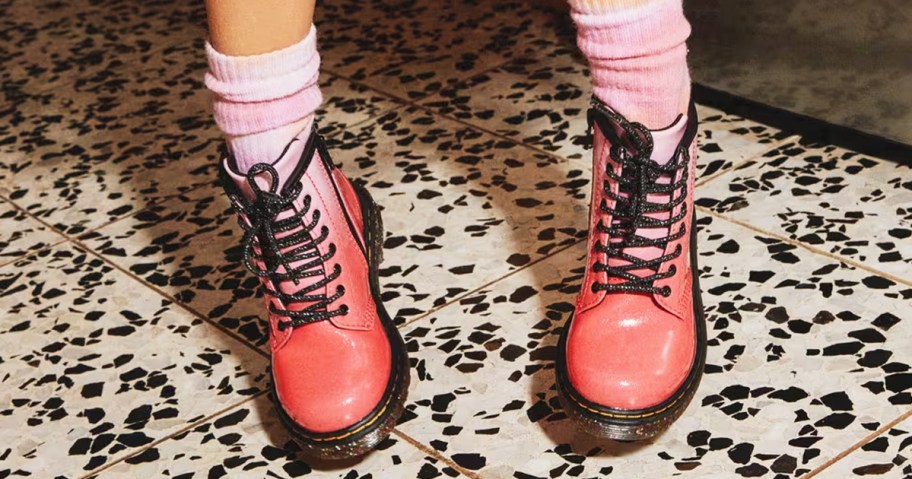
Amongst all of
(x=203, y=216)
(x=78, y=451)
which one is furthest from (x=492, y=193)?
(x=78, y=451)

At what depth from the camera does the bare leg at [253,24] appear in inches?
34.5

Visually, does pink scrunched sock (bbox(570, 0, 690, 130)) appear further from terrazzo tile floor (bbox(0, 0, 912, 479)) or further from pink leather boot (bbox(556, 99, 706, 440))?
terrazzo tile floor (bbox(0, 0, 912, 479))

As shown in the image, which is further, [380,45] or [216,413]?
[380,45]

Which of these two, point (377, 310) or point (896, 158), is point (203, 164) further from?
point (896, 158)

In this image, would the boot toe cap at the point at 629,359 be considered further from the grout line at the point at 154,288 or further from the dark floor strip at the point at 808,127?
the dark floor strip at the point at 808,127

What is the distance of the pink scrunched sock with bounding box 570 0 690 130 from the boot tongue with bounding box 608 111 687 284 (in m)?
0.01

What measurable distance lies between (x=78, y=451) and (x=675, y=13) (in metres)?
0.65

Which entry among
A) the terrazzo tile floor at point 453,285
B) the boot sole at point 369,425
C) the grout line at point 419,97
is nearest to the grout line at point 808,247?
the terrazzo tile floor at point 453,285

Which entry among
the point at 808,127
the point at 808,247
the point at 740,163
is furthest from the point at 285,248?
the point at 808,127

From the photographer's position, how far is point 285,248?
0.96 metres

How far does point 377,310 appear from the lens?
1.01 m

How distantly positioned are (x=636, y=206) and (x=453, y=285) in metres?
0.34

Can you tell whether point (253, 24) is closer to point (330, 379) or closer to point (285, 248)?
point (285, 248)

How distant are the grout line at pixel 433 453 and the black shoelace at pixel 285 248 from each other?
0.12 m
